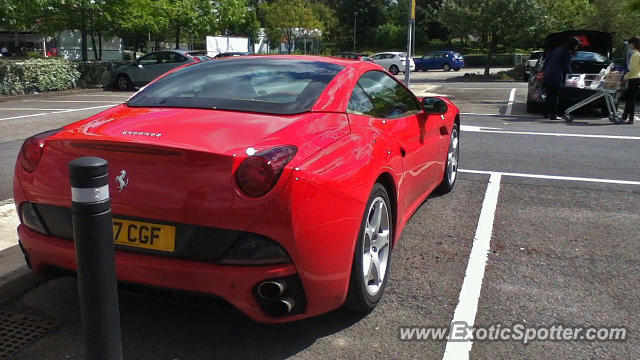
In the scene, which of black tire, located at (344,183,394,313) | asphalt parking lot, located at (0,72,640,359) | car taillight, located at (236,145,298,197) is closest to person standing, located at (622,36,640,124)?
asphalt parking lot, located at (0,72,640,359)

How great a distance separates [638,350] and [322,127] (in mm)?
1975

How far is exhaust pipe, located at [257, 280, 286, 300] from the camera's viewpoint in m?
2.67

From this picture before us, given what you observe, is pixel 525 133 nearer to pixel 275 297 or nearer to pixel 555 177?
pixel 555 177

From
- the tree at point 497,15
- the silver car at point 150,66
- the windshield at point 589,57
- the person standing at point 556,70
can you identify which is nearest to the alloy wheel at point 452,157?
the person standing at point 556,70

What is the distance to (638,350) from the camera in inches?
118

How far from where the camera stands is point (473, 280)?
3.87 metres

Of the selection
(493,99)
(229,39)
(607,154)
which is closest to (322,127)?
(607,154)

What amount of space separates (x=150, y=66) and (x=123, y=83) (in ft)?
5.02

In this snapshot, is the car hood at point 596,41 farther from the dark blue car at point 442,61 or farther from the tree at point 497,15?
the dark blue car at point 442,61

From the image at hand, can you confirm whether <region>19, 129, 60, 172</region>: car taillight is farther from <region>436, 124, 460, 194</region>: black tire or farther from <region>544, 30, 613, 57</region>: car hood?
<region>544, 30, 613, 57</region>: car hood

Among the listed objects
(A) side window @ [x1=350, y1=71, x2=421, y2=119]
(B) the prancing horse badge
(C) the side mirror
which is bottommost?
(B) the prancing horse badge

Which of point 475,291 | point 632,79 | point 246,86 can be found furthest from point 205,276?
point 632,79

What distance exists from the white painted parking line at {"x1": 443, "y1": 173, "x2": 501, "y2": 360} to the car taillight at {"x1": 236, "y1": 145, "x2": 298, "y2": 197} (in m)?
1.24

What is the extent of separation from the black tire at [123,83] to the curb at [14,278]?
64.2 feet
